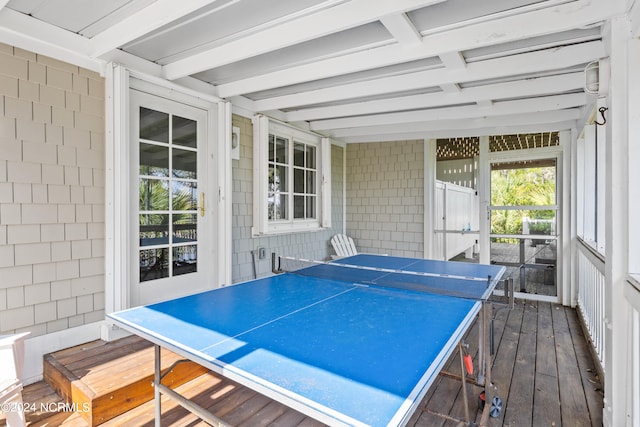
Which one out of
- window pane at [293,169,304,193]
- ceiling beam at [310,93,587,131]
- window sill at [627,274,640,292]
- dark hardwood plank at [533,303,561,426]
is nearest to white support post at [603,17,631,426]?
window sill at [627,274,640,292]

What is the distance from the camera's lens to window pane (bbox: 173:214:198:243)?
3.59 metres

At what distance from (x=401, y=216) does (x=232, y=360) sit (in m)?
5.15

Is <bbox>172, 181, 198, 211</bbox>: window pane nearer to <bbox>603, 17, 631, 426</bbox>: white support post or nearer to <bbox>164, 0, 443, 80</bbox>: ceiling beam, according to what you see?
<bbox>164, 0, 443, 80</bbox>: ceiling beam

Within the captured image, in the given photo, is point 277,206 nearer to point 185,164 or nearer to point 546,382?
point 185,164

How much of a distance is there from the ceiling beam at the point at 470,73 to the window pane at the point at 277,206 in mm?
1340

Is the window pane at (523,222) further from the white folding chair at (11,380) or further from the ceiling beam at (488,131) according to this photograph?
the white folding chair at (11,380)

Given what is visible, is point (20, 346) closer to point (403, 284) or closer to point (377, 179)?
point (403, 284)

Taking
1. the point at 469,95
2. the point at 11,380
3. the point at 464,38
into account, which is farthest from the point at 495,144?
the point at 11,380

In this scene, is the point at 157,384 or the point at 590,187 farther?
the point at 590,187

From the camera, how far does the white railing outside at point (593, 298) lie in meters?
2.96

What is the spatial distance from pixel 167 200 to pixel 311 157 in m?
2.69

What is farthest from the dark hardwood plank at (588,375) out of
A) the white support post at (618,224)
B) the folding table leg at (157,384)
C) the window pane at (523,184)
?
the folding table leg at (157,384)

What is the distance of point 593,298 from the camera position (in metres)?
3.44

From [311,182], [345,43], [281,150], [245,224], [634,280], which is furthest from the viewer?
[311,182]
